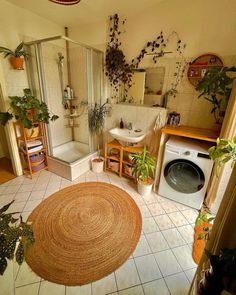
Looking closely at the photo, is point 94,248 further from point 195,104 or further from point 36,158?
point 195,104

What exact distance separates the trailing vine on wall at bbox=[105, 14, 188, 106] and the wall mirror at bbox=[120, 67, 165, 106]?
0.10 m

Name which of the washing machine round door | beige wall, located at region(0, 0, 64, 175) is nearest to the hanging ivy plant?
beige wall, located at region(0, 0, 64, 175)

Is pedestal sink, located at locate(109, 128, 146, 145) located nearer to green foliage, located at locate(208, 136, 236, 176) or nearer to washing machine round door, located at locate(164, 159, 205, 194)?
washing machine round door, located at locate(164, 159, 205, 194)

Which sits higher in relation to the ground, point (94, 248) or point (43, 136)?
point (43, 136)

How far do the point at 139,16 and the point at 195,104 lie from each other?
5.02ft

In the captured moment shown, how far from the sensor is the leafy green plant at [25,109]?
216 centimetres

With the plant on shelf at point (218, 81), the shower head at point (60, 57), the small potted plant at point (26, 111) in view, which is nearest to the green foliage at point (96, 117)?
the small potted plant at point (26, 111)

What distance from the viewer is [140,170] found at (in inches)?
87.0

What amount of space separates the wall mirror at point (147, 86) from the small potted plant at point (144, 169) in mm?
857

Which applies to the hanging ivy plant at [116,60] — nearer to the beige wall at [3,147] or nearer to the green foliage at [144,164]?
the green foliage at [144,164]

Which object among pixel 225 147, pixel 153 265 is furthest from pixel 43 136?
pixel 225 147

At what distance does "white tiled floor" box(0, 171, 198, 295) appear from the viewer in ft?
4.12

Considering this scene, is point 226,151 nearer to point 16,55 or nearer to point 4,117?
point 4,117

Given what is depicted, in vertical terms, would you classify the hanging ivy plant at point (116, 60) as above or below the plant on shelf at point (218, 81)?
above
